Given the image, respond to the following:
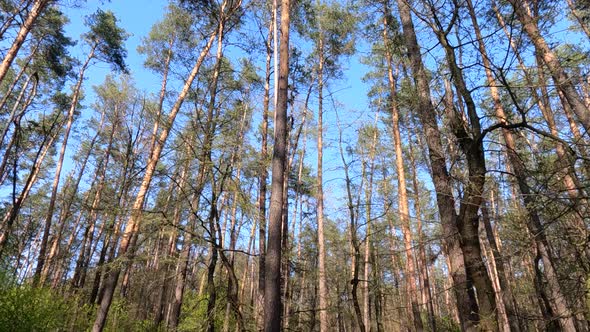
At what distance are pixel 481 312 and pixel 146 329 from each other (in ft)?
35.2

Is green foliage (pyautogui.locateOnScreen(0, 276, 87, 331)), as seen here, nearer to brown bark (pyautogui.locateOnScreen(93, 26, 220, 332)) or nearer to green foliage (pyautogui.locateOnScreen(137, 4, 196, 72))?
brown bark (pyautogui.locateOnScreen(93, 26, 220, 332))

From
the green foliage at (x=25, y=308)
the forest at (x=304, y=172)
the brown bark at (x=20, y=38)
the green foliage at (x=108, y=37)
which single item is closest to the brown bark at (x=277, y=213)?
the forest at (x=304, y=172)

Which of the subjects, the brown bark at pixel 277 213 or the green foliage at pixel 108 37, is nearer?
the brown bark at pixel 277 213

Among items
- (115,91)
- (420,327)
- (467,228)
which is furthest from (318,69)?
(115,91)

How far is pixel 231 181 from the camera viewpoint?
5543mm

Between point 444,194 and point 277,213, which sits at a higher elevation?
point 277,213

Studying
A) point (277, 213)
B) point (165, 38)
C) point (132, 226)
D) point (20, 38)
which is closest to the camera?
point (277, 213)

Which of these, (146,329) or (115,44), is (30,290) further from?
(115,44)

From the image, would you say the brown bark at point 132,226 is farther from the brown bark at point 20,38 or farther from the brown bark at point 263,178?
the brown bark at point 20,38

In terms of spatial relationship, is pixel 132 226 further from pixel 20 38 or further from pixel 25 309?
pixel 20 38

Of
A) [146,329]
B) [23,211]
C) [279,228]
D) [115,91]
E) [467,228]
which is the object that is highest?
[115,91]

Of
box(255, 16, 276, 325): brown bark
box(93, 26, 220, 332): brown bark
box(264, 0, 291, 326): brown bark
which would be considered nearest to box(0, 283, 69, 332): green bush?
box(93, 26, 220, 332): brown bark

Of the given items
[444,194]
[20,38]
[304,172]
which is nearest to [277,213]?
[444,194]

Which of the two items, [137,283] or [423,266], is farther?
[423,266]
